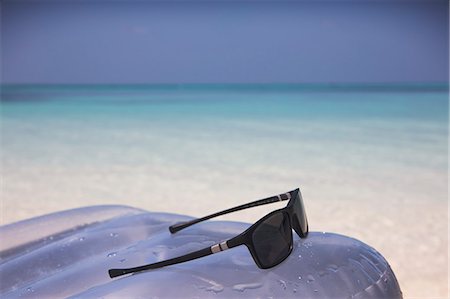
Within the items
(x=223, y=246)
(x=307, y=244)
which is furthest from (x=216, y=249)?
(x=307, y=244)

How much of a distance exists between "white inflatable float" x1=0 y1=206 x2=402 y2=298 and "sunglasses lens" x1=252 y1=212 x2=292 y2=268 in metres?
0.01

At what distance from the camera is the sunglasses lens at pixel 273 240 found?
0.80m

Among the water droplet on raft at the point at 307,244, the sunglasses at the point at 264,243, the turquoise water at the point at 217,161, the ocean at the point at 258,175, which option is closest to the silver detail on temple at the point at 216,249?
the sunglasses at the point at 264,243

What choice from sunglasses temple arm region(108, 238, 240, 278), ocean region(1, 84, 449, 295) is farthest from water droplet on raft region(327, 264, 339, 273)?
ocean region(1, 84, 449, 295)

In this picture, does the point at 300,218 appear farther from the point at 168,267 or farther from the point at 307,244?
the point at 168,267

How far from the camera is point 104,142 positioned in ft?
16.2

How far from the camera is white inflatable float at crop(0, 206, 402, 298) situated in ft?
2.52

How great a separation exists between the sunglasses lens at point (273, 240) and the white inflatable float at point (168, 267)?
12 mm

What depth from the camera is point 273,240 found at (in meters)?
0.81

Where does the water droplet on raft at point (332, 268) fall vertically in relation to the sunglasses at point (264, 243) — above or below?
below

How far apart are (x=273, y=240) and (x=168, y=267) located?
133 mm

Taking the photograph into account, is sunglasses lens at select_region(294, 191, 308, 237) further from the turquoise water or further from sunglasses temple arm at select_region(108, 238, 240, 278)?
the turquoise water

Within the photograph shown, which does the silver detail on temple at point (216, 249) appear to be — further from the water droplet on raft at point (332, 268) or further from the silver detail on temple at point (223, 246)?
the water droplet on raft at point (332, 268)

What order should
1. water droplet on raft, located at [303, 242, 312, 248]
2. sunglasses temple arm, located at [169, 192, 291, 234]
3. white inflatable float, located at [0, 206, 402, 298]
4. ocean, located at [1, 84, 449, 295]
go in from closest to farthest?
white inflatable float, located at [0, 206, 402, 298], water droplet on raft, located at [303, 242, 312, 248], sunglasses temple arm, located at [169, 192, 291, 234], ocean, located at [1, 84, 449, 295]
